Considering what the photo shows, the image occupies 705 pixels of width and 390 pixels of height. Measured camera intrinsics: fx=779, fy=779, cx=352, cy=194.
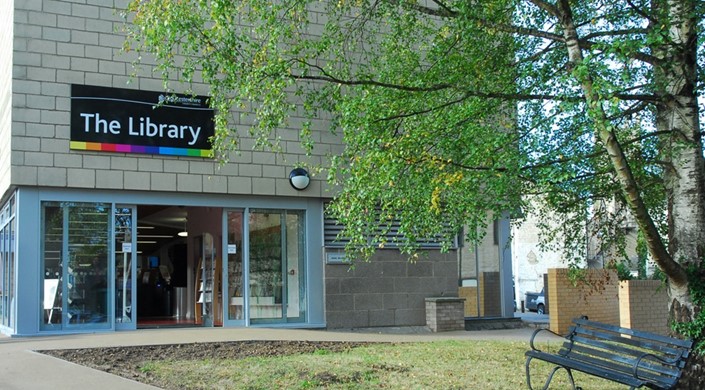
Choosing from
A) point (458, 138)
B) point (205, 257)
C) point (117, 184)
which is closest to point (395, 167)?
point (458, 138)

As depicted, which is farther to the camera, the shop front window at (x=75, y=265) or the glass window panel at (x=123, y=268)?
the glass window panel at (x=123, y=268)

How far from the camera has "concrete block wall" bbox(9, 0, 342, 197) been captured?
14.3 metres

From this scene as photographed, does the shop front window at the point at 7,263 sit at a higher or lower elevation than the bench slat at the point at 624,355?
higher

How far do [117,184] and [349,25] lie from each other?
6300mm

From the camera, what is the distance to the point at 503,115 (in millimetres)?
10516

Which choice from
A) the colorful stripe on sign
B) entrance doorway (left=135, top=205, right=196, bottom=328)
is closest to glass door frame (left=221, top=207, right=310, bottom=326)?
the colorful stripe on sign

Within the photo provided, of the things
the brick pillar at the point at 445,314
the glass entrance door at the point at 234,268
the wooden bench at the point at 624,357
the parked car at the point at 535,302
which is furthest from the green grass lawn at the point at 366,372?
the parked car at the point at 535,302

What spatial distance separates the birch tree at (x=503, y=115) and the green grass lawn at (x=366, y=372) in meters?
1.58

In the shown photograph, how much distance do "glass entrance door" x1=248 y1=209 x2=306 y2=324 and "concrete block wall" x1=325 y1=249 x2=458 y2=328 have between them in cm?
71

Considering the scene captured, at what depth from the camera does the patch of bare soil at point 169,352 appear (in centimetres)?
1027

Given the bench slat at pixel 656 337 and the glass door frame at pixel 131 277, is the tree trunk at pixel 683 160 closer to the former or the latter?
the bench slat at pixel 656 337

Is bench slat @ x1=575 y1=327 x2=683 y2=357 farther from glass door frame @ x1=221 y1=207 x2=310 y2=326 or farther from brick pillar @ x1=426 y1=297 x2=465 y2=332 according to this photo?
glass door frame @ x1=221 y1=207 x2=310 y2=326

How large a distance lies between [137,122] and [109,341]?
15.0 feet

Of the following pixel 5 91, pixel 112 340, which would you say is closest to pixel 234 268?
pixel 112 340
